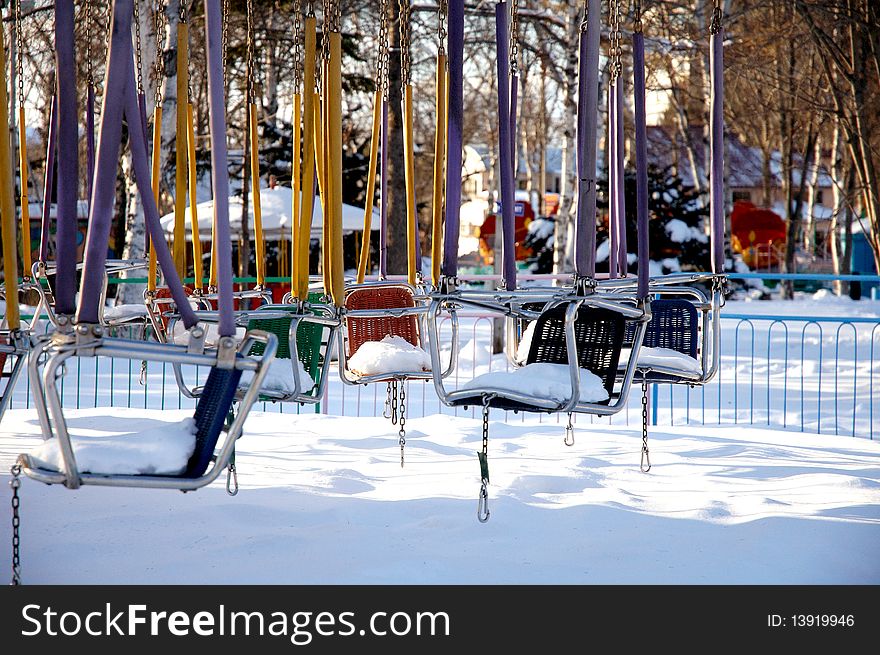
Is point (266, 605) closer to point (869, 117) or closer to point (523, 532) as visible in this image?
point (523, 532)

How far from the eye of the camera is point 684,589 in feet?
11.6

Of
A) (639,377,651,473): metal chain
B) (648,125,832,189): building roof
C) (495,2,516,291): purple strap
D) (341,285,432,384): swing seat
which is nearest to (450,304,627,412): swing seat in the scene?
(495,2,516,291): purple strap

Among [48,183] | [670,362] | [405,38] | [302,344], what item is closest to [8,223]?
[302,344]

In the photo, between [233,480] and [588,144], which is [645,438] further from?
[233,480]

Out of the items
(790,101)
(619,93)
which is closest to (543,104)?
(790,101)

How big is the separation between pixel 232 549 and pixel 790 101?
19.6 meters

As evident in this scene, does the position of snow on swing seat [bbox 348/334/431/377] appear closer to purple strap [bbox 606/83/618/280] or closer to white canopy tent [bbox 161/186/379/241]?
purple strap [bbox 606/83/618/280]

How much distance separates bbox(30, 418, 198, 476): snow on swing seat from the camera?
2.80 metres

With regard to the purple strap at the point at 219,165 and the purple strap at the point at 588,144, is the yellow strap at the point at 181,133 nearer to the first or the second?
the purple strap at the point at 219,165

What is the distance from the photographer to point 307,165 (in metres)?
4.29

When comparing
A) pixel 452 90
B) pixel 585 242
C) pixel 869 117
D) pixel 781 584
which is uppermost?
pixel 869 117

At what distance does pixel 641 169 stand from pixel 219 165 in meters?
1.89

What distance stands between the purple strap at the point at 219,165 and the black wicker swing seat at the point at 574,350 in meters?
0.89

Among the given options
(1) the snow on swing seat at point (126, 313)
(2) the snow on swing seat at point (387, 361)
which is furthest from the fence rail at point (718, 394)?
(2) the snow on swing seat at point (387, 361)
